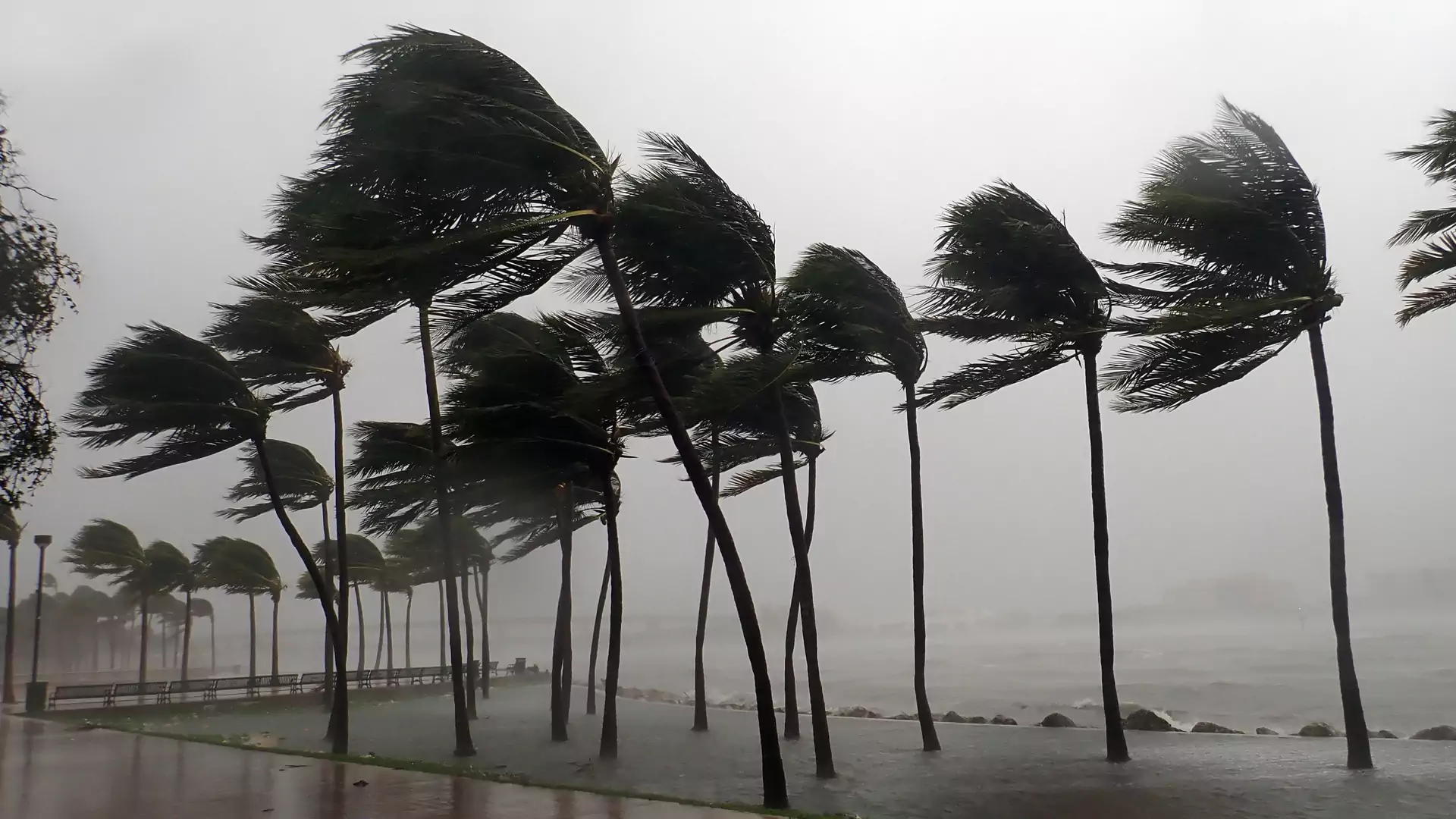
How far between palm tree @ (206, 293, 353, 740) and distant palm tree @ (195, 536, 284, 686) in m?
21.0

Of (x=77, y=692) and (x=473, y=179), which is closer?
(x=473, y=179)

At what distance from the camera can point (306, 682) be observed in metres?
35.3

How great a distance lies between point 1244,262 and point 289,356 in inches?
695

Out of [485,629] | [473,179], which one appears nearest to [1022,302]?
[473,179]

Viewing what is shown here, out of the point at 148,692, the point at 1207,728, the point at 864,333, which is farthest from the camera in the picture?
the point at 148,692

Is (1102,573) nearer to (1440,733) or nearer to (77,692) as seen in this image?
(1440,733)

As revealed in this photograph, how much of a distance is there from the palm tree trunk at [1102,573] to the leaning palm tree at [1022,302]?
2 centimetres

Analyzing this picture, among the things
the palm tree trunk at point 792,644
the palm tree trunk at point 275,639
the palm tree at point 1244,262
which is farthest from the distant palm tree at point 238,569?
the palm tree at point 1244,262

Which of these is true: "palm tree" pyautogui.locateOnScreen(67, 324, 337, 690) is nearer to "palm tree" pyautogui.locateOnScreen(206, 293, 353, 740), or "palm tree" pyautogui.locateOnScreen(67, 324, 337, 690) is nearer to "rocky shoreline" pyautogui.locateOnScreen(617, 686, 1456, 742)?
"palm tree" pyautogui.locateOnScreen(206, 293, 353, 740)

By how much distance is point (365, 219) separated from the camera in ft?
33.8

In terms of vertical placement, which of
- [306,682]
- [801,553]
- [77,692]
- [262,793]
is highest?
[801,553]

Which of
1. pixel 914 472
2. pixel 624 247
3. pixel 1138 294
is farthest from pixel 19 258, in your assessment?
pixel 1138 294

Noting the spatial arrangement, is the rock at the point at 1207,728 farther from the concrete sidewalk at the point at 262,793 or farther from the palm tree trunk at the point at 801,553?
the concrete sidewalk at the point at 262,793

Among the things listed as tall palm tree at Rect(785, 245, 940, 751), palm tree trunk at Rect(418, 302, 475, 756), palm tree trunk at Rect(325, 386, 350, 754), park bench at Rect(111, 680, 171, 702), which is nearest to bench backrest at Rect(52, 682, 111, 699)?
park bench at Rect(111, 680, 171, 702)
